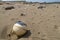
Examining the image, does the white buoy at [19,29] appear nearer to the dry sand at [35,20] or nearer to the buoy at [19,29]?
the buoy at [19,29]

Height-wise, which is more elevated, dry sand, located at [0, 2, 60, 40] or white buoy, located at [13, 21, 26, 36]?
white buoy, located at [13, 21, 26, 36]

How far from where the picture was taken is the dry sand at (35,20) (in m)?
4.23

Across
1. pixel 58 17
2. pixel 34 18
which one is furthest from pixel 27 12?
pixel 58 17

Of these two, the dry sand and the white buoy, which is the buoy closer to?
the white buoy

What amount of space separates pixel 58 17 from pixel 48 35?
1.10m

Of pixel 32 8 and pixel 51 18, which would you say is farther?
pixel 32 8

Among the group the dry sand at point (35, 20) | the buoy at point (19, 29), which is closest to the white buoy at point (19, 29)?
→ the buoy at point (19, 29)

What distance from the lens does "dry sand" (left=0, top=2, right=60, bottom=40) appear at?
4.23m

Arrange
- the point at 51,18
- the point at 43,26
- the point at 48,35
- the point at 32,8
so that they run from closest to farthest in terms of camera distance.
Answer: the point at 48,35
the point at 43,26
the point at 51,18
the point at 32,8

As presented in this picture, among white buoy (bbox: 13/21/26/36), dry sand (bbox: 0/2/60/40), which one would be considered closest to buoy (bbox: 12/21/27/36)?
white buoy (bbox: 13/21/26/36)

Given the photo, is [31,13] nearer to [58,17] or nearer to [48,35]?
[58,17]

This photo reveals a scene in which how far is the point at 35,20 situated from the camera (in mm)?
4977

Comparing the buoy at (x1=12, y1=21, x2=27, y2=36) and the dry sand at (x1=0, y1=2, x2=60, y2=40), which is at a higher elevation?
the buoy at (x1=12, y1=21, x2=27, y2=36)

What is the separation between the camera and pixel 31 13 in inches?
219
